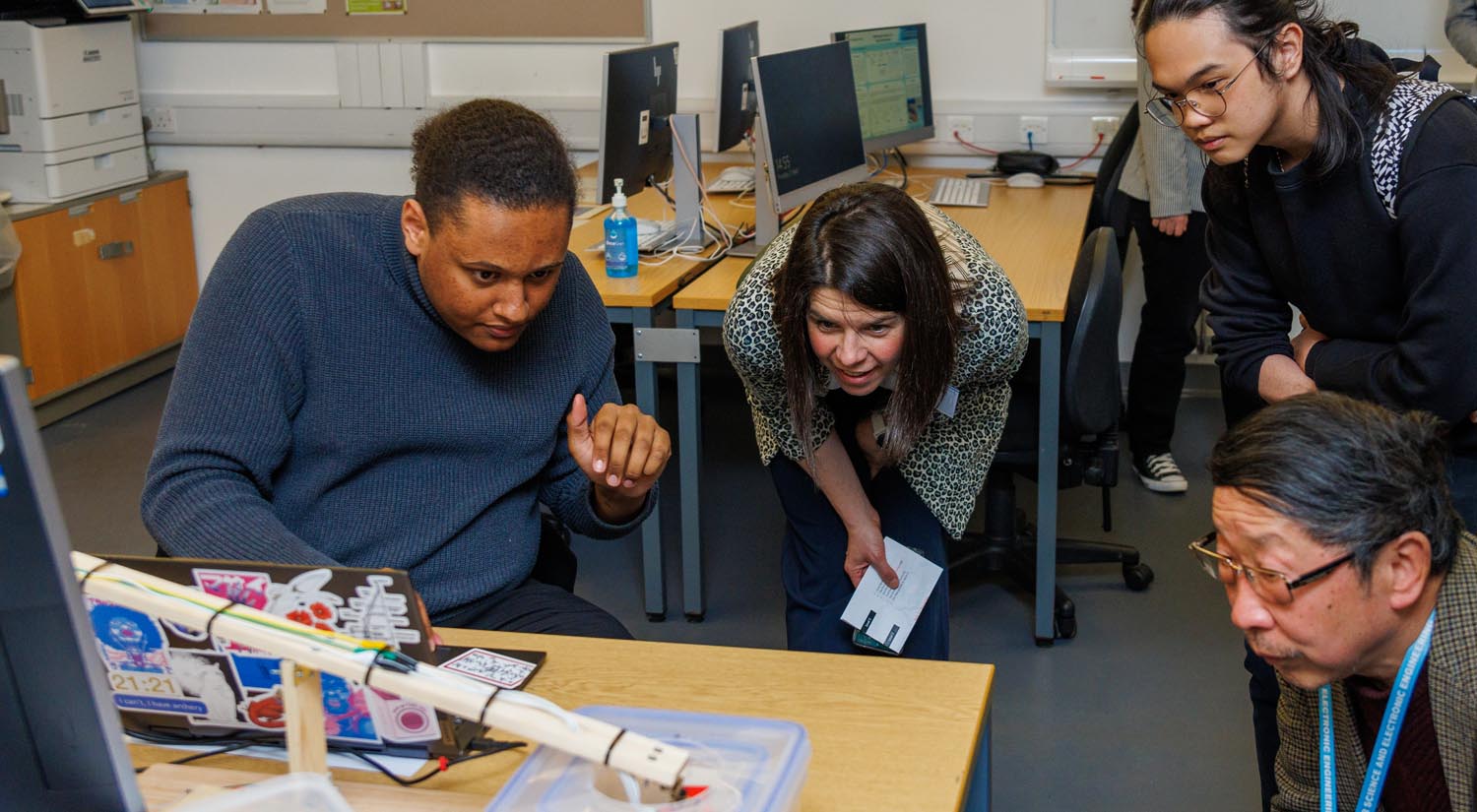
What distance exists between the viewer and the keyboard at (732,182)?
4016 millimetres

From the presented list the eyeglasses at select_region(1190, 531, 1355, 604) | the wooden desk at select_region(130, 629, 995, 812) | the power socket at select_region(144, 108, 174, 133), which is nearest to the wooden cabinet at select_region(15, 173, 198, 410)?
the power socket at select_region(144, 108, 174, 133)

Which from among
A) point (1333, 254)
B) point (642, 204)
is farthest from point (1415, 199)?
point (642, 204)

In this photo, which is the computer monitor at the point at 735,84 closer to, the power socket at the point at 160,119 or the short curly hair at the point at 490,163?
the short curly hair at the point at 490,163

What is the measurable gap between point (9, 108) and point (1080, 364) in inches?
133

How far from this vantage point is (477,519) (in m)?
1.69

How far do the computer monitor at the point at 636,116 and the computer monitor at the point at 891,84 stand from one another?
67cm

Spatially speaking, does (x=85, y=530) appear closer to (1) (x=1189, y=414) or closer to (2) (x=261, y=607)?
(2) (x=261, y=607)

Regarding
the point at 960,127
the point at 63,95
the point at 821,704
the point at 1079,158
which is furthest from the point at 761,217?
the point at 63,95

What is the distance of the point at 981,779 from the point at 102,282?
3.93 meters

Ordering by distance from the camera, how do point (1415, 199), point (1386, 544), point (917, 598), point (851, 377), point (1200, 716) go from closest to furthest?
point (1386, 544) → point (1415, 199) → point (851, 377) → point (917, 598) → point (1200, 716)

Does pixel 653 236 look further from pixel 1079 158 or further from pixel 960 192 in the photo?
pixel 1079 158

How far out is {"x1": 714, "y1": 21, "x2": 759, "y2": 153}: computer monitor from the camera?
351cm

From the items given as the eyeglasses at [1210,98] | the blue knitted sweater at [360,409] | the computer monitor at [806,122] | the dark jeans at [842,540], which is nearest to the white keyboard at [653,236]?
the computer monitor at [806,122]

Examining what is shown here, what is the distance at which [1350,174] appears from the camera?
1.60m
